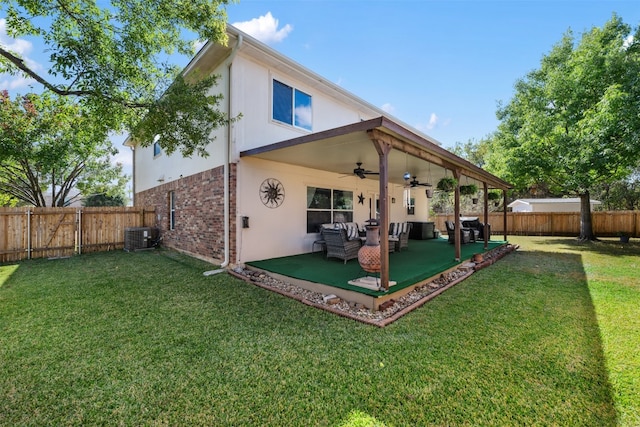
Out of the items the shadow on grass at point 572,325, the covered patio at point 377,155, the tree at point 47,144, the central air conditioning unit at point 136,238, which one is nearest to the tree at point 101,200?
the tree at point 47,144

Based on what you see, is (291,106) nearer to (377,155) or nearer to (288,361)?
(377,155)

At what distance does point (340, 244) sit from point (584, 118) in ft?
39.7

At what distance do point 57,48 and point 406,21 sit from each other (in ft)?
29.4

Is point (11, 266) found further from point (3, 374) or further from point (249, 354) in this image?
point (249, 354)

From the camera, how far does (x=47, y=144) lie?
10281 millimetres

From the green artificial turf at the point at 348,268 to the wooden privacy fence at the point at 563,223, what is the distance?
11.2 meters

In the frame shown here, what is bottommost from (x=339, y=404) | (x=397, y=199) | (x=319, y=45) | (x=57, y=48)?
(x=339, y=404)

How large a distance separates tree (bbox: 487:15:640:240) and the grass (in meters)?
7.67

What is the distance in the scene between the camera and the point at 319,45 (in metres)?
9.60

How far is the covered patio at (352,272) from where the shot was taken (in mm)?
4523

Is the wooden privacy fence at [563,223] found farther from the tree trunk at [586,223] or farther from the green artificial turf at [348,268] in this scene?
the green artificial turf at [348,268]

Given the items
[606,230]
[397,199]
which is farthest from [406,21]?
[606,230]

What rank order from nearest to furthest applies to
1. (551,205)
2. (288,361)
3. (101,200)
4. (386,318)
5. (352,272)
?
(288,361), (386,318), (352,272), (551,205), (101,200)

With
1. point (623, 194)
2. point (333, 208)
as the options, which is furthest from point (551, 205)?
point (333, 208)
